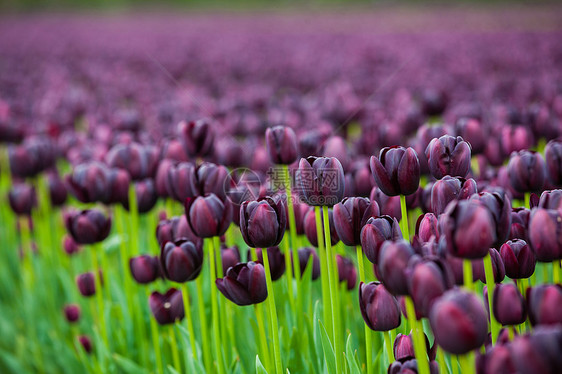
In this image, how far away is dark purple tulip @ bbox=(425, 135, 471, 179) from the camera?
129 centimetres

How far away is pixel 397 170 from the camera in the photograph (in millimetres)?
1256

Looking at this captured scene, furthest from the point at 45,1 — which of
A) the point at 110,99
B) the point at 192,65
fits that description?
the point at 110,99

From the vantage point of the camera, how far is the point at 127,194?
6.99 feet

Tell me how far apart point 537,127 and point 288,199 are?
1.49 meters

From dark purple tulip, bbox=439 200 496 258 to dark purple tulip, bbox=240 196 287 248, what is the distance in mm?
476

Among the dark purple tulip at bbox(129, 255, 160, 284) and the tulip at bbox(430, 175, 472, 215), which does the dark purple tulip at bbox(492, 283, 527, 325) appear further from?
the dark purple tulip at bbox(129, 255, 160, 284)

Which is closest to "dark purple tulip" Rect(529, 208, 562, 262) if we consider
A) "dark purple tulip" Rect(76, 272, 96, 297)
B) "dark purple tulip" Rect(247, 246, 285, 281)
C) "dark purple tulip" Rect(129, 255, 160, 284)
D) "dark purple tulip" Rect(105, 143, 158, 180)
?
"dark purple tulip" Rect(247, 246, 285, 281)

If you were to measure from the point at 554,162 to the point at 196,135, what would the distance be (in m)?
1.28

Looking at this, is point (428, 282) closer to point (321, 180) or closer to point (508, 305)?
point (508, 305)

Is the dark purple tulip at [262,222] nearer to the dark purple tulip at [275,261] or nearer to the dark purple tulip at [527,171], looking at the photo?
the dark purple tulip at [275,261]

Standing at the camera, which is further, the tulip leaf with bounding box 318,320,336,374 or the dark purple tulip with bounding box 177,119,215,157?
the dark purple tulip with bounding box 177,119,215,157

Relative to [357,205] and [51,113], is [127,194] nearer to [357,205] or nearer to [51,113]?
[357,205]

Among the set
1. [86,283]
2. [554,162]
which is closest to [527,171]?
[554,162]

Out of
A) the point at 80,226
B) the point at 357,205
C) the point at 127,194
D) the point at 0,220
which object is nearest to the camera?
the point at 357,205
